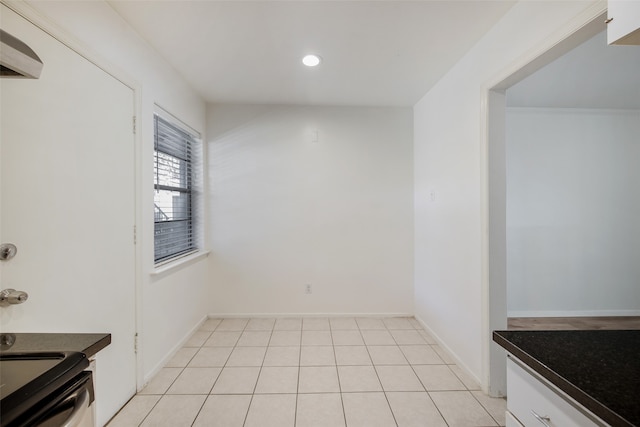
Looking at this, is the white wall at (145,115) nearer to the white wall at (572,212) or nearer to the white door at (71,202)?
the white door at (71,202)

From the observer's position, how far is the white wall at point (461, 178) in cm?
160

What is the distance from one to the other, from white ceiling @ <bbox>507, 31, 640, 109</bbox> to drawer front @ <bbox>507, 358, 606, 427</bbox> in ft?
7.75

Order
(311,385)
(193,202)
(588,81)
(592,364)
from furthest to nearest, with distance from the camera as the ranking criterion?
(193,202) → (588,81) → (311,385) → (592,364)

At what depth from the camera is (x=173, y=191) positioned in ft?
8.70

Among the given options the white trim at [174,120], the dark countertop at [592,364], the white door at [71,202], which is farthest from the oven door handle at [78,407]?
the white trim at [174,120]

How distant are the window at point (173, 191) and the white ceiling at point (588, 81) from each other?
3.46m

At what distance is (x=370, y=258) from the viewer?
3330mm

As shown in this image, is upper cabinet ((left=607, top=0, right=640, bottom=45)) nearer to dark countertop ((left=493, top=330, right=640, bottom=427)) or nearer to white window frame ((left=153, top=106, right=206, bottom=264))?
dark countertop ((left=493, top=330, right=640, bottom=427))

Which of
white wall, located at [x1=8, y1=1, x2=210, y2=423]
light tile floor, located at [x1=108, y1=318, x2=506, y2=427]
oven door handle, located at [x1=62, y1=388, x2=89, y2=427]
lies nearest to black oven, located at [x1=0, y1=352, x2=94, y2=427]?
oven door handle, located at [x1=62, y1=388, x2=89, y2=427]

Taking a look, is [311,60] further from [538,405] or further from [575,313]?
[575,313]

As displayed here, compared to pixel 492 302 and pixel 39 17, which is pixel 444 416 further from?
pixel 39 17

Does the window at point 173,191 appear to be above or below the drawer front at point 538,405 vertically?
above

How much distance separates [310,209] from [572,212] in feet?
11.0

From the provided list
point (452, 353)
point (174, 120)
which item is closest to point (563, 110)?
point (452, 353)
